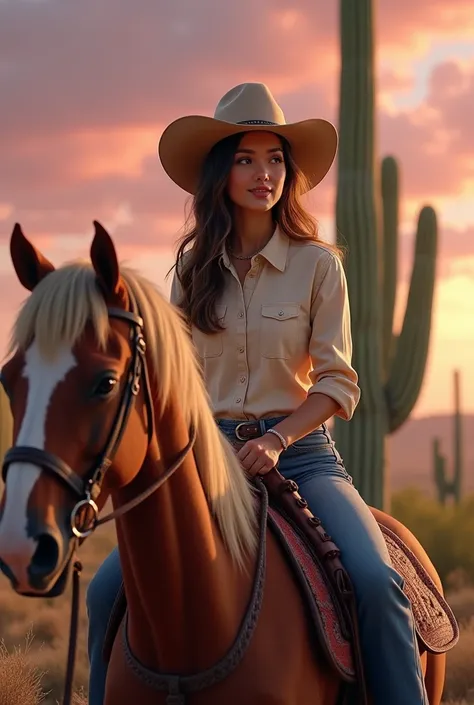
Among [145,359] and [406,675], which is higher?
[145,359]

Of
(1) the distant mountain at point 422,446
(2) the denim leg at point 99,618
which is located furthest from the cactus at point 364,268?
(1) the distant mountain at point 422,446

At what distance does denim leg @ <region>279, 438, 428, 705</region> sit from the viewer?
349cm

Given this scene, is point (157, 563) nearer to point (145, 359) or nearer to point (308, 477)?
point (145, 359)

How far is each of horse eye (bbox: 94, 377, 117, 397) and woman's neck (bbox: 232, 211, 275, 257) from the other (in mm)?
1549

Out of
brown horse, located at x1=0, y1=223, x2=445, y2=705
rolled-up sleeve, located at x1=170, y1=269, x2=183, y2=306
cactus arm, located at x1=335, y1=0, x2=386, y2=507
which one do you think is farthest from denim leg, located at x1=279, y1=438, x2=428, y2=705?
cactus arm, located at x1=335, y1=0, x2=386, y2=507

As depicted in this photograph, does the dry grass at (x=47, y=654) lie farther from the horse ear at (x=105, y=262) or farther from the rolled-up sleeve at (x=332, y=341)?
the horse ear at (x=105, y=262)

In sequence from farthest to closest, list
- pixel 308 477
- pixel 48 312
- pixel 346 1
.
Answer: pixel 346 1 → pixel 308 477 → pixel 48 312

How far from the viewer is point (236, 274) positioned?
13.4 feet

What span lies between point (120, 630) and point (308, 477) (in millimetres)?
867

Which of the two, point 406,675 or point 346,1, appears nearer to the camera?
point 406,675

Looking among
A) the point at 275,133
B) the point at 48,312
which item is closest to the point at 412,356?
the point at 275,133

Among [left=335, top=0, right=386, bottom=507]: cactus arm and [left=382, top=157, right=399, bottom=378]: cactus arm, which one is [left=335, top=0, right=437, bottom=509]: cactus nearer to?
[left=335, top=0, right=386, bottom=507]: cactus arm

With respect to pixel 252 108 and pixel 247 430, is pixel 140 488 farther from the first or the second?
pixel 252 108

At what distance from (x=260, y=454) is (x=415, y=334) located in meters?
8.90
